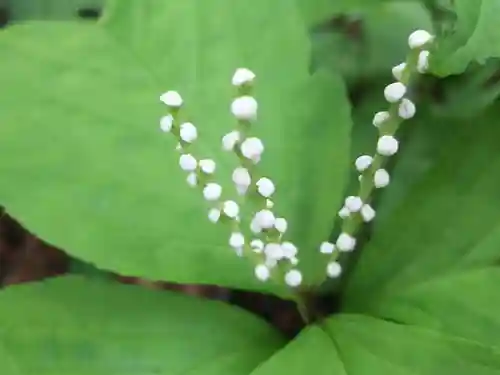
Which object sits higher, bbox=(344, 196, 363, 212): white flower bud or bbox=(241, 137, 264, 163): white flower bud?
bbox=(241, 137, 264, 163): white flower bud

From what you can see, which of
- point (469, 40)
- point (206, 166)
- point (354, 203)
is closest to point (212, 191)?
point (206, 166)

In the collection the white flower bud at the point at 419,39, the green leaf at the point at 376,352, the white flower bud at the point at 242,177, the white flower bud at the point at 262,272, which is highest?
the white flower bud at the point at 419,39

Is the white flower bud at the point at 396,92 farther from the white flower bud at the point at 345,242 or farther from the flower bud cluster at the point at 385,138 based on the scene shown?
the white flower bud at the point at 345,242

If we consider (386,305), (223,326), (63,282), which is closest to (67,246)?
(63,282)

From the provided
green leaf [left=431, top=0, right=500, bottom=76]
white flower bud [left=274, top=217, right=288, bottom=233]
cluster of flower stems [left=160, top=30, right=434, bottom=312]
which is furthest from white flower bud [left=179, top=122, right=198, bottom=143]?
green leaf [left=431, top=0, right=500, bottom=76]

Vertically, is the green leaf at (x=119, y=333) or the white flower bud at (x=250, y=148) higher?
the white flower bud at (x=250, y=148)

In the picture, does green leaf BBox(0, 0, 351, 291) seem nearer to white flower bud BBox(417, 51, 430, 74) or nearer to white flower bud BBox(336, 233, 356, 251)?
white flower bud BBox(336, 233, 356, 251)

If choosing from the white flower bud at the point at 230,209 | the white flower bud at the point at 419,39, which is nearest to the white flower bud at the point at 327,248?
the white flower bud at the point at 230,209

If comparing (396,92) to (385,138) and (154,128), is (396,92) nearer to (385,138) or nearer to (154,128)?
(385,138)
